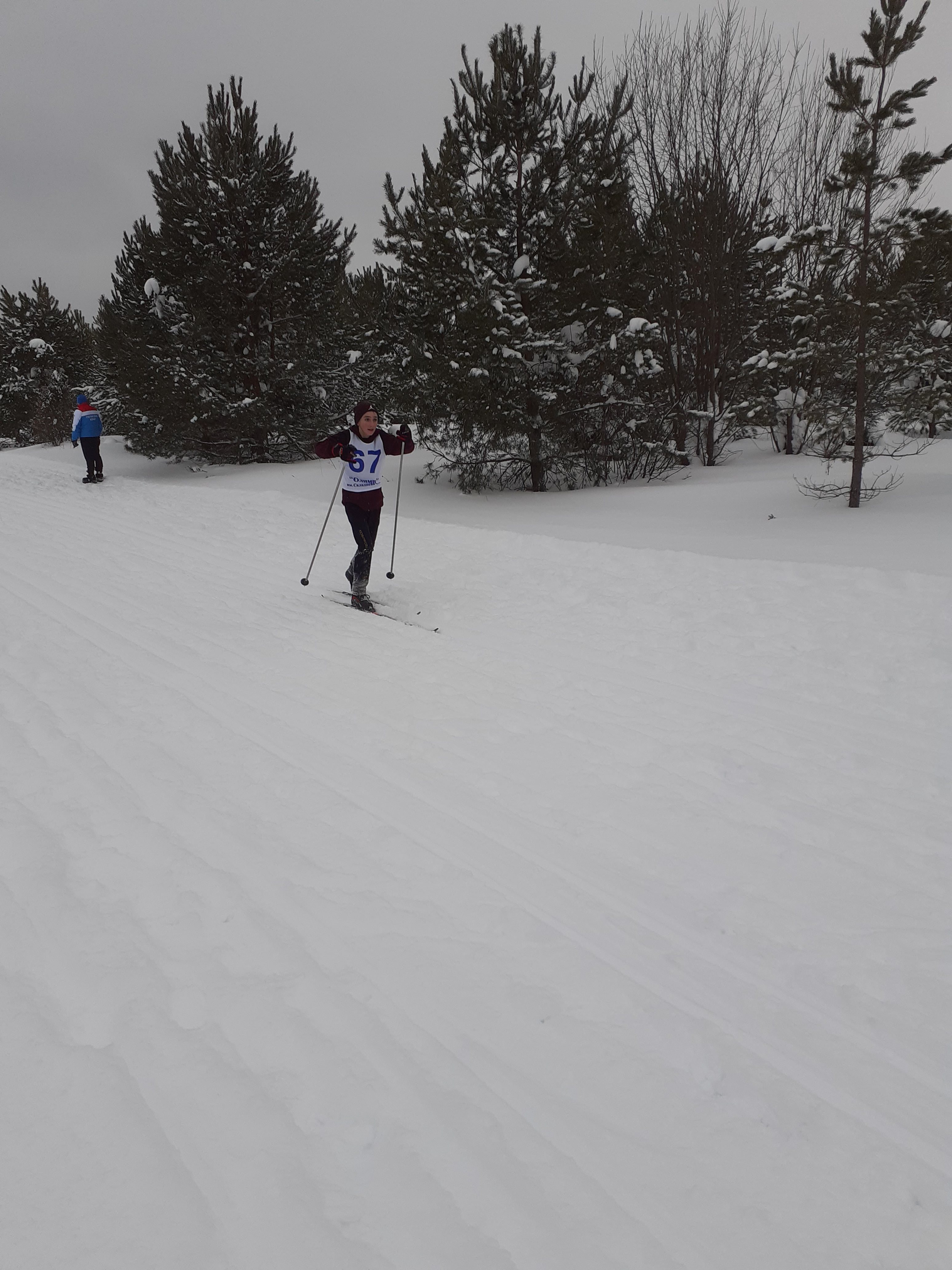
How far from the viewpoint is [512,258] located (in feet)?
38.7

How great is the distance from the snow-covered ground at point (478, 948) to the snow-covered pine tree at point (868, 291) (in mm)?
5175

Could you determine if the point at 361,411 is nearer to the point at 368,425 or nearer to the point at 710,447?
the point at 368,425

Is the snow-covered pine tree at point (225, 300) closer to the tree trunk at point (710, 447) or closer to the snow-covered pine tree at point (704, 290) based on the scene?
the snow-covered pine tree at point (704, 290)

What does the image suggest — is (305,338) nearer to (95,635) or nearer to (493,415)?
(493,415)

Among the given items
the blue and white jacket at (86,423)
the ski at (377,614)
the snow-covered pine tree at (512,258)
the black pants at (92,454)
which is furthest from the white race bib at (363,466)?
the blue and white jacket at (86,423)

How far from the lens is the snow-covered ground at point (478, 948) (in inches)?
68.8

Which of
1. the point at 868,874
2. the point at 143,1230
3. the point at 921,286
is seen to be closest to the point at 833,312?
the point at 921,286

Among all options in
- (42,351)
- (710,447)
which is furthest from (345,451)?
(42,351)

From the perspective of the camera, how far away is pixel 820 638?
18.6 ft

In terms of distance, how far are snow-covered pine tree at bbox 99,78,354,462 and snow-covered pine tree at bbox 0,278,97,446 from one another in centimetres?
1180

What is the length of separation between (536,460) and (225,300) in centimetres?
836

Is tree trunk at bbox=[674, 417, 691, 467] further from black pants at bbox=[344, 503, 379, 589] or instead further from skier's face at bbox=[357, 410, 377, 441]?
black pants at bbox=[344, 503, 379, 589]

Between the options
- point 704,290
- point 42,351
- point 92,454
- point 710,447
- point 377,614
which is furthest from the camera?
point 42,351

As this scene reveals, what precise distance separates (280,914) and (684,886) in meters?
1.69
